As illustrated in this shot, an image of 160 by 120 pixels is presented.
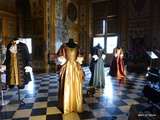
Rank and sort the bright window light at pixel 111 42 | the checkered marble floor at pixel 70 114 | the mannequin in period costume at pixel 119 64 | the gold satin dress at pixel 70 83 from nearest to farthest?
the checkered marble floor at pixel 70 114, the gold satin dress at pixel 70 83, the mannequin in period costume at pixel 119 64, the bright window light at pixel 111 42

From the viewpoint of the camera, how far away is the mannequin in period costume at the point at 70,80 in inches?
150

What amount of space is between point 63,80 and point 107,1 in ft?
28.9

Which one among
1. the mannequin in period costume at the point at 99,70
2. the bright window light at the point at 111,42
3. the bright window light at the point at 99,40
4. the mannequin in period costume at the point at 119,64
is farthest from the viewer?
the bright window light at the point at 99,40

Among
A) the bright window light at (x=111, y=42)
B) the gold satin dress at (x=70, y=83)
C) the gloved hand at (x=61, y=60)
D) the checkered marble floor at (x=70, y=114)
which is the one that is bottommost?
the checkered marble floor at (x=70, y=114)

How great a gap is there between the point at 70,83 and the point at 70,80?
6cm

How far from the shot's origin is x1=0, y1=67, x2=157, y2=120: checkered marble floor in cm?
366

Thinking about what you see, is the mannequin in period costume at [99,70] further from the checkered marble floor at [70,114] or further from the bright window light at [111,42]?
the bright window light at [111,42]

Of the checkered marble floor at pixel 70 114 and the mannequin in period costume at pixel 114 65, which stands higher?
the mannequin in period costume at pixel 114 65

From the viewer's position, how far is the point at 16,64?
4320 millimetres

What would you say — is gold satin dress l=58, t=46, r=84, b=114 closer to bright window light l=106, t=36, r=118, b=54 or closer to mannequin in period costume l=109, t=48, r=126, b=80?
mannequin in period costume l=109, t=48, r=126, b=80

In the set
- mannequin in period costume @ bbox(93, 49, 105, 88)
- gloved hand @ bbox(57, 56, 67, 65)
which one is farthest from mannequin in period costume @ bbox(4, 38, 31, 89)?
mannequin in period costume @ bbox(93, 49, 105, 88)

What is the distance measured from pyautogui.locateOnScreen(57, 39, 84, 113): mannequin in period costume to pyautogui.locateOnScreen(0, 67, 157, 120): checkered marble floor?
0.20m

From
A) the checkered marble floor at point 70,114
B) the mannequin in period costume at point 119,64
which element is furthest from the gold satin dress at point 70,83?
the mannequin in period costume at point 119,64

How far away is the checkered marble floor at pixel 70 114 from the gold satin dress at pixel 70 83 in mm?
187
